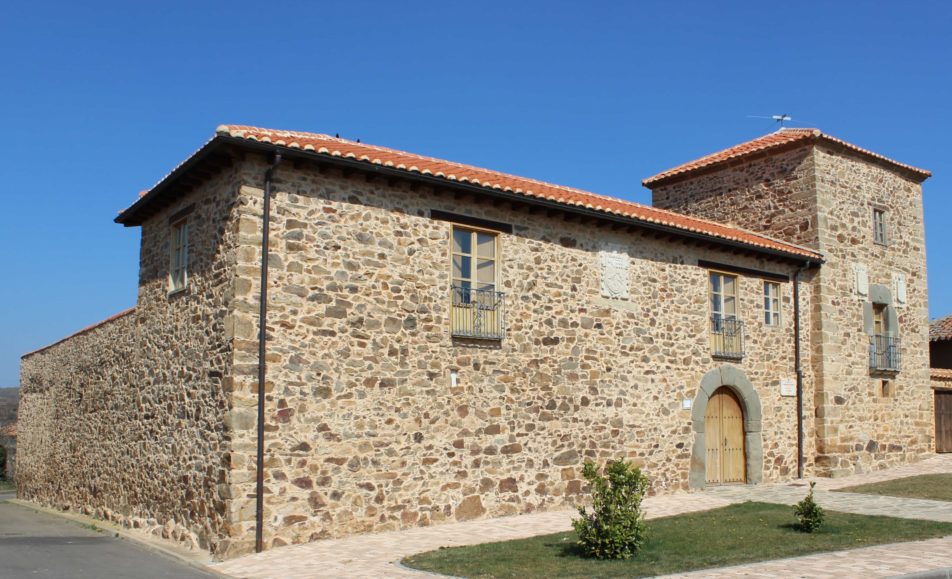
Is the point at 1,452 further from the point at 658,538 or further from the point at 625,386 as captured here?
the point at 658,538

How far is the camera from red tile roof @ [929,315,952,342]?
76.0 feet

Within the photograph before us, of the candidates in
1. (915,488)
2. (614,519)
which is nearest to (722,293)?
(915,488)

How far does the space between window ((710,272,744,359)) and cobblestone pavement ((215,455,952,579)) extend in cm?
275

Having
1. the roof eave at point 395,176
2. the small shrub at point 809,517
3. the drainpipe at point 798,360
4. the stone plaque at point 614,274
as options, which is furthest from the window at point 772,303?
the small shrub at point 809,517

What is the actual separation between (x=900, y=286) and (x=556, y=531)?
12816mm

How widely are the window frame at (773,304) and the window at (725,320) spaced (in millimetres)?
1081

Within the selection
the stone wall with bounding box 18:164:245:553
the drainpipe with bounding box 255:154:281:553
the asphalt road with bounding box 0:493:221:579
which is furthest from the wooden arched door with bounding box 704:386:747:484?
the asphalt road with bounding box 0:493:221:579

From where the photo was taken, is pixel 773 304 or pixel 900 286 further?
pixel 900 286

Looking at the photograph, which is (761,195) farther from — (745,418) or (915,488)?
(915,488)

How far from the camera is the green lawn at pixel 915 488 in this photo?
1391cm

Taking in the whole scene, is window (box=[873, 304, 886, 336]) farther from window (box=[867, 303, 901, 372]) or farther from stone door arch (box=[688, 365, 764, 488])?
stone door arch (box=[688, 365, 764, 488])

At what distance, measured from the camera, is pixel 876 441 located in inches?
717

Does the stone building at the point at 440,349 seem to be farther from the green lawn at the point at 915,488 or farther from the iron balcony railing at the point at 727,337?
the green lawn at the point at 915,488

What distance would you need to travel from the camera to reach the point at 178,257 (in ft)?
40.1
